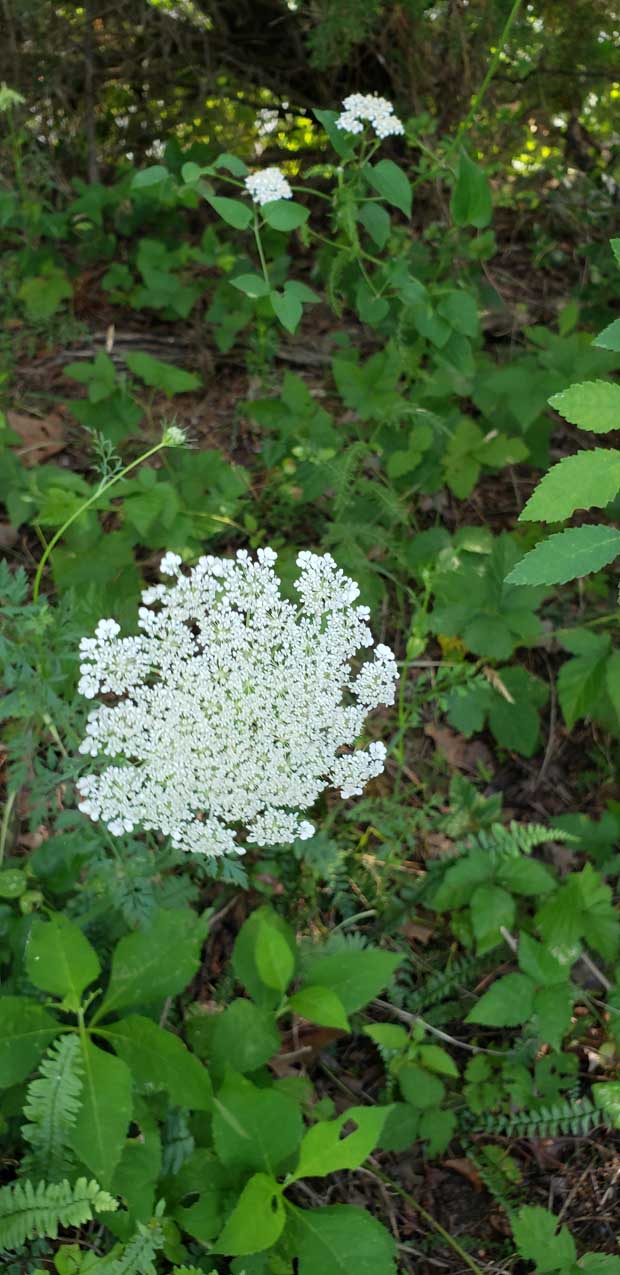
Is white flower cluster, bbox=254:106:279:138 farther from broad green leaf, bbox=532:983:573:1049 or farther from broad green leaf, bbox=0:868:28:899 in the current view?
broad green leaf, bbox=532:983:573:1049

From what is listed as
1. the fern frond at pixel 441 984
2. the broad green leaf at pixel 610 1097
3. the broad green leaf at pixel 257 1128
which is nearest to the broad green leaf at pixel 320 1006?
the broad green leaf at pixel 257 1128

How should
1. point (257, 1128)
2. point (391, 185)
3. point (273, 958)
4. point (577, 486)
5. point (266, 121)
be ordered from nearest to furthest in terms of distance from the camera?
point (577, 486) < point (257, 1128) < point (273, 958) < point (391, 185) < point (266, 121)

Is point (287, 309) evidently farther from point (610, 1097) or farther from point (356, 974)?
point (610, 1097)

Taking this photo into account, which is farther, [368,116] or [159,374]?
[159,374]

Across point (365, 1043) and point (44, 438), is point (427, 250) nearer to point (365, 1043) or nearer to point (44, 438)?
point (44, 438)

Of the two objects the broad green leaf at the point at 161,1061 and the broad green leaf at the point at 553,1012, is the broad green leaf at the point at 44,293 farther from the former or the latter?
the broad green leaf at the point at 553,1012

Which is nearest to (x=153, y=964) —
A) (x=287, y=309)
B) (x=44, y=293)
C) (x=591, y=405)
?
(x=591, y=405)
